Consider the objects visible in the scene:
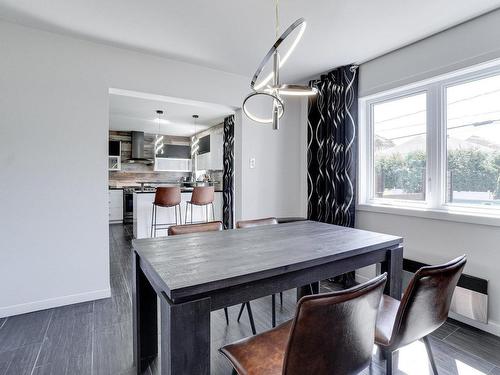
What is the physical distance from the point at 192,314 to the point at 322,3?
2209mm

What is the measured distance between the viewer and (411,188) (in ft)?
8.96

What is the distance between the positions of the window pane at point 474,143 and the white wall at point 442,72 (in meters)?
0.23

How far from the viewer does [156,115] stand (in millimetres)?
5566

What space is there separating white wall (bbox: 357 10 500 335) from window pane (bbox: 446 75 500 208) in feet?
0.77

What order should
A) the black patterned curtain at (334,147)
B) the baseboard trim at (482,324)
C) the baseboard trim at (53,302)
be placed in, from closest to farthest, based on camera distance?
1. the baseboard trim at (482,324)
2. the baseboard trim at (53,302)
3. the black patterned curtain at (334,147)

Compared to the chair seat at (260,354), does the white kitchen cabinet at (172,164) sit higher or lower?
higher

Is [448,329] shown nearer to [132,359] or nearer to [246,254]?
[246,254]

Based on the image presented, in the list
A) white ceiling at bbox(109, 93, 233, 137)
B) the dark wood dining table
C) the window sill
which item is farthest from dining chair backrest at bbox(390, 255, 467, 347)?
white ceiling at bbox(109, 93, 233, 137)

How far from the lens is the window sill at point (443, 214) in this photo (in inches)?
82.5

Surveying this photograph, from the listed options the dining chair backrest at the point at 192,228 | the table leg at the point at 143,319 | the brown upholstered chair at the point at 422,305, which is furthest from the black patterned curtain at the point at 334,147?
the table leg at the point at 143,319

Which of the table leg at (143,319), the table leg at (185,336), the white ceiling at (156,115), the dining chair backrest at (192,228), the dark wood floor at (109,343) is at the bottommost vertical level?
the dark wood floor at (109,343)

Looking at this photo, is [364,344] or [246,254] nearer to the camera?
[364,344]

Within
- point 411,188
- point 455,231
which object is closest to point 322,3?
point 411,188

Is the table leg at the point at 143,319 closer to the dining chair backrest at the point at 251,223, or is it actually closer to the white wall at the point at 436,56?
the dining chair backrest at the point at 251,223
